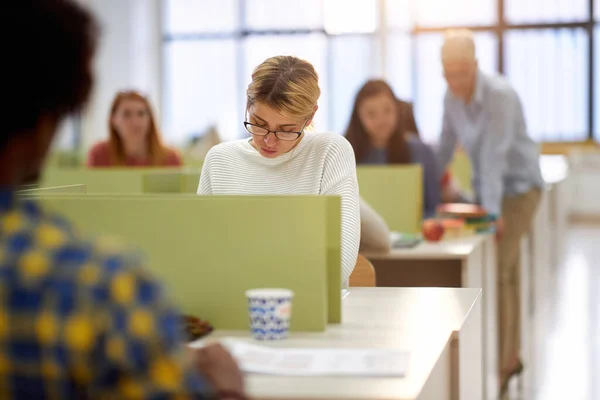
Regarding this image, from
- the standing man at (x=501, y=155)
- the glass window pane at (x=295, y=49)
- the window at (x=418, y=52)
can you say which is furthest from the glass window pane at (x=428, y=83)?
the standing man at (x=501, y=155)

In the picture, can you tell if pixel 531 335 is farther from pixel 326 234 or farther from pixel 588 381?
pixel 326 234

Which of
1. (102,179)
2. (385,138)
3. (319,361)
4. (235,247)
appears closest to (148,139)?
(102,179)

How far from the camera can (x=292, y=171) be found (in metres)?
2.68

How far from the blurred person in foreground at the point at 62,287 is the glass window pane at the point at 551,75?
10.3 m

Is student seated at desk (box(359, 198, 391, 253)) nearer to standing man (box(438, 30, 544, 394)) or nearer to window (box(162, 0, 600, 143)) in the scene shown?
standing man (box(438, 30, 544, 394))

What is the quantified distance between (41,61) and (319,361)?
83 cm

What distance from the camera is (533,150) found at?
4.48 m

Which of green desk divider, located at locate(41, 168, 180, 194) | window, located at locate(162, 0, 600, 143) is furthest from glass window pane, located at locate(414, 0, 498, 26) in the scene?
green desk divider, located at locate(41, 168, 180, 194)

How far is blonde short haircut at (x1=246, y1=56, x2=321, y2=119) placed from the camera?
253 centimetres

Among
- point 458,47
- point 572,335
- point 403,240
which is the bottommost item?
point 572,335

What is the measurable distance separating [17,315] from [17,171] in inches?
6.3

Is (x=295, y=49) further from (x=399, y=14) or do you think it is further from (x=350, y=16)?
(x=399, y=14)

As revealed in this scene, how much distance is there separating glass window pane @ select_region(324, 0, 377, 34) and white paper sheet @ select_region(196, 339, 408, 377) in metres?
8.74

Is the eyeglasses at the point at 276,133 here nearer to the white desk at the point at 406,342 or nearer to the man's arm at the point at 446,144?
the white desk at the point at 406,342
